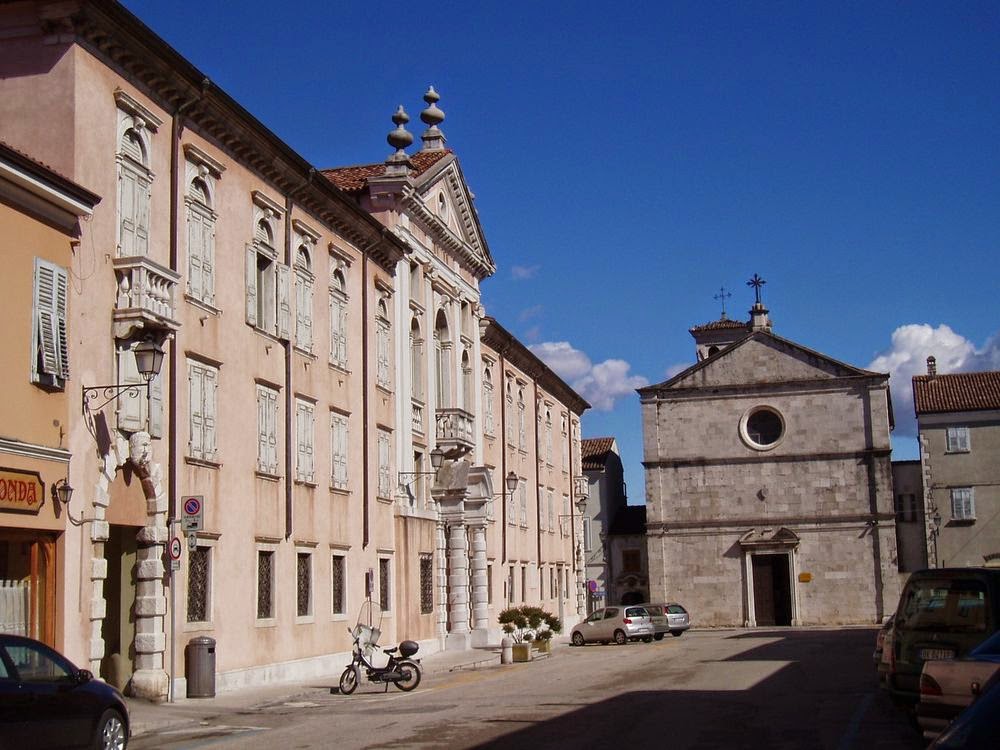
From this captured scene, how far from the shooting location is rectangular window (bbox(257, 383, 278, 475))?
24.0 metres

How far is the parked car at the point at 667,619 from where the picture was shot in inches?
1828

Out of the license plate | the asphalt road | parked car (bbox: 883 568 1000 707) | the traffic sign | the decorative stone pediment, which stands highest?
the traffic sign

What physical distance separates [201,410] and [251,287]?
128 inches

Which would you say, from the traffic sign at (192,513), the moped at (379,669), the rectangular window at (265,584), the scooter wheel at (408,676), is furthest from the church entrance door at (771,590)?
the traffic sign at (192,513)

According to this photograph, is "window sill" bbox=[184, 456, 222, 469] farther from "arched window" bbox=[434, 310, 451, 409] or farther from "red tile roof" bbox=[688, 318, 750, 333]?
"red tile roof" bbox=[688, 318, 750, 333]

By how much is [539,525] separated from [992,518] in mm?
21436

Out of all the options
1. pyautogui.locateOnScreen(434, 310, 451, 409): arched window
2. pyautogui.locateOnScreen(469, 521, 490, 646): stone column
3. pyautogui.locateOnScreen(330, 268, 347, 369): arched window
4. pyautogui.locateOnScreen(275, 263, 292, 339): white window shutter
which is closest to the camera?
pyautogui.locateOnScreen(275, 263, 292, 339): white window shutter

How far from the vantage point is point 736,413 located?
5953cm

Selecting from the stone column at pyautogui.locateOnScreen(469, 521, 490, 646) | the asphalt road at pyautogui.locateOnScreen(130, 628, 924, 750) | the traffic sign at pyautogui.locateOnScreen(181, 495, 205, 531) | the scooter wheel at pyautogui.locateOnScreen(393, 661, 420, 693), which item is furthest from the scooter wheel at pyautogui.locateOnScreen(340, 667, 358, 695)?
the stone column at pyautogui.locateOnScreen(469, 521, 490, 646)

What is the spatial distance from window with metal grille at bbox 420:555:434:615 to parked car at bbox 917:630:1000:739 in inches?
897

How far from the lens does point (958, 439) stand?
58.0 m

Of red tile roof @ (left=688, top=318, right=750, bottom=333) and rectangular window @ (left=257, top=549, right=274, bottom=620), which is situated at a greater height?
red tile roof @ (left=688, top=318, right=750, bottom=333)

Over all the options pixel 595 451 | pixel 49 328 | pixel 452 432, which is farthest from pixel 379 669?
pixel 595 451

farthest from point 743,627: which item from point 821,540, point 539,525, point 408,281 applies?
point 408,281
